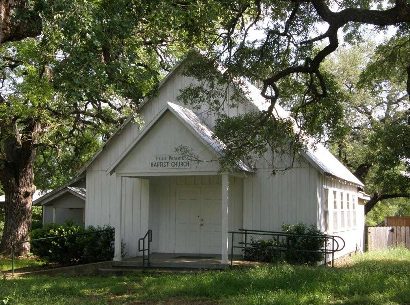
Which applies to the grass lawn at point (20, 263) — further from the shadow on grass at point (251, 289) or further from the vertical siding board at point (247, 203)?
the vertical siding board at point (247, 203)

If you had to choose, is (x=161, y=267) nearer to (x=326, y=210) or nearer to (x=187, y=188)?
(x=187, y=188)

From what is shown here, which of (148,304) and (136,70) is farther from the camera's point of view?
(136,70)

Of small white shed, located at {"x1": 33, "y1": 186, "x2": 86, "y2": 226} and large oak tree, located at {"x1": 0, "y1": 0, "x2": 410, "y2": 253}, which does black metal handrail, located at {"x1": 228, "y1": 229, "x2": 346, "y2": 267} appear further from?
small white shed, located at {"x1": 33, "y1": 186, "x2": 86, "y2": 226}

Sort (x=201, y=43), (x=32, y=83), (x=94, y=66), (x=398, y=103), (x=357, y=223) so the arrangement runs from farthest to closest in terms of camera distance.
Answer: (x=398, y=103) → (x=357, y=223) → (x=32, y=83) → (x=201, y=43) → (x=94, y=66)

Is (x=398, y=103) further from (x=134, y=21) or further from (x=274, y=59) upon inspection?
(x=134, y=21)

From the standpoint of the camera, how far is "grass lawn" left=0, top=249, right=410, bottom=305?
10852 millimetres

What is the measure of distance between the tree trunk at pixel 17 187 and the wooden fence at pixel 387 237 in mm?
17728

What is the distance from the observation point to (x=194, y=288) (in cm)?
1246

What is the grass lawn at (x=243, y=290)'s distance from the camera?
10852mm

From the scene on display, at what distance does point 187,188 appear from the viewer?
20.9m

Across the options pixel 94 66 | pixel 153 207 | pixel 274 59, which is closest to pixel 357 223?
pixel 153 207

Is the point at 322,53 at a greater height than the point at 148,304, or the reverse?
the point at 322,53

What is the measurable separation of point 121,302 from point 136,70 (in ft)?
17.6

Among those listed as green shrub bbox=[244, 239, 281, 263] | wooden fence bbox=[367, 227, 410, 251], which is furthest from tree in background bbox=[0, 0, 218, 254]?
wooden fence bbox=[367, 227, 410, 251]
